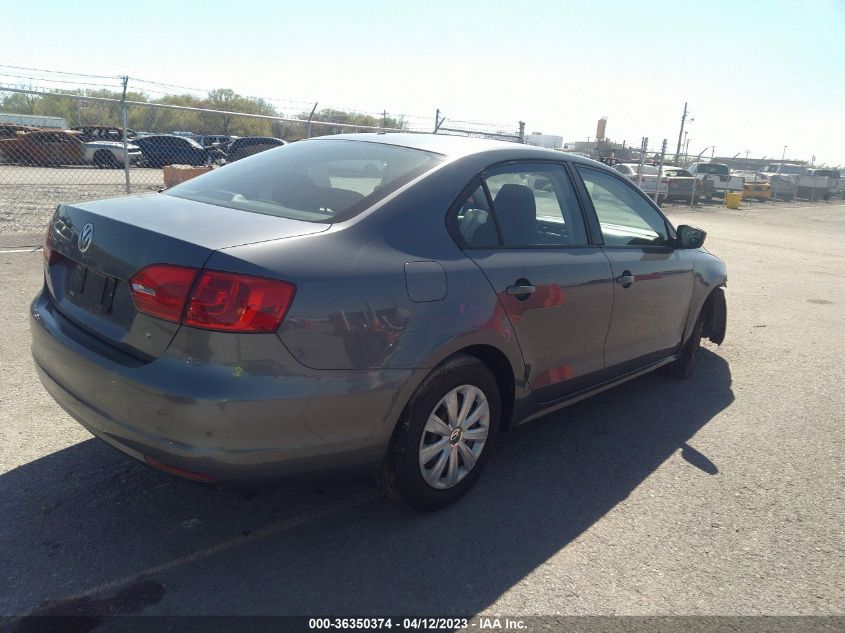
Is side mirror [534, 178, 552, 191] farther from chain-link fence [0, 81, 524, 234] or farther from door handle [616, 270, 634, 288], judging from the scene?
chain-link fence [0, 81, 524, 234]

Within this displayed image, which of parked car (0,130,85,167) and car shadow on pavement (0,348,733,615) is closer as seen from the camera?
car shadow on pavement (0,348,733,615)

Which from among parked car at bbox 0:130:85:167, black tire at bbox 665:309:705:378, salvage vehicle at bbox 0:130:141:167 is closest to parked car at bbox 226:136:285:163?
salvage vehicle at bbox 0:130:141:167

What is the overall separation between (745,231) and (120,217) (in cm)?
1933

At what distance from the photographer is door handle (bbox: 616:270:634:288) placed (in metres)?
4.00

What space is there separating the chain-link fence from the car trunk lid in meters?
7.25

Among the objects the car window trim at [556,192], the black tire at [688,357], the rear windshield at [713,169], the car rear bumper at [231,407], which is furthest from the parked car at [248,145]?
the rear windshield at [713,169]

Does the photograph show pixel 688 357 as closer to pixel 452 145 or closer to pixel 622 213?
pixel 622 213

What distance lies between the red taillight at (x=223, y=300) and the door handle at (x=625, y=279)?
2.25 meters

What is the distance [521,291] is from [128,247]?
1.73m

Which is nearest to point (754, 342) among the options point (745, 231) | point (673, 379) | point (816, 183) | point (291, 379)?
point (673, 379)

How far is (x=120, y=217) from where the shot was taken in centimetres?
276

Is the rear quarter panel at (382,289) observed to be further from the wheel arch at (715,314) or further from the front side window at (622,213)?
the wheel arch at (715,314)

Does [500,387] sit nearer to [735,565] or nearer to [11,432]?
[735,565]

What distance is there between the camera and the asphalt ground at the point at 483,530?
2.59 metres
